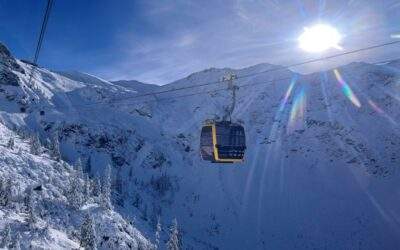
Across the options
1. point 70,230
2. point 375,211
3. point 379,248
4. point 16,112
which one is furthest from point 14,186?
point 375,211

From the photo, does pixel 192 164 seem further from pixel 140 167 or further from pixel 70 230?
pixel 70 230

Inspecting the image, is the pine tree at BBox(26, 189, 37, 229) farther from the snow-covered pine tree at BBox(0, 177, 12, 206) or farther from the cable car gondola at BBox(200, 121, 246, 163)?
the cable car gondola at BBox(200, 121, 246, 163)

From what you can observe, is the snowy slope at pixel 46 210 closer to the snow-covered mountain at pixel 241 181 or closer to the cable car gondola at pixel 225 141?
the snow-covered mountain at pixel 241 181

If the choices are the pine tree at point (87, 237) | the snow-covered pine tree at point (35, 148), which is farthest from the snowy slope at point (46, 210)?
the pine tree at point (87, 237)

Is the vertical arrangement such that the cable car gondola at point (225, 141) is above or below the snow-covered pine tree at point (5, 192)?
above

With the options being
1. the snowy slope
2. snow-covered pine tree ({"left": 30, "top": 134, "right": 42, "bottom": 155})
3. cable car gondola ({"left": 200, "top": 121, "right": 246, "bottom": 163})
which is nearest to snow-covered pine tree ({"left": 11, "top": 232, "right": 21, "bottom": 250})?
the snowy slope

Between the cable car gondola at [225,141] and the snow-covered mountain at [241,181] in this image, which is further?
the snow-covered mountain at [241,181]

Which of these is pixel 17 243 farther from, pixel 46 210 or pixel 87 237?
pixel 46 210

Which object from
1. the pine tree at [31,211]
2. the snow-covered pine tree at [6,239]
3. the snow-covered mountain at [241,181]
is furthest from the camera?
the snow-covered mountain at [241,181]
